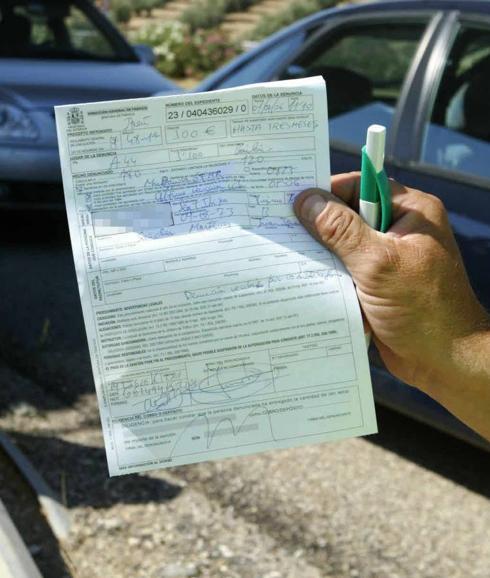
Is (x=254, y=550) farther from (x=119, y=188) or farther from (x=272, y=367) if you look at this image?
(x=119, y=188)

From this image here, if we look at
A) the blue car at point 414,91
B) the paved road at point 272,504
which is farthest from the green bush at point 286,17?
the paved road at point 272,504

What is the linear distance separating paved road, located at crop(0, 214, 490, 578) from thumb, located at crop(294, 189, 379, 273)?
1.62 meters

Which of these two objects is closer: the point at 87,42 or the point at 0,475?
the point at 0,475

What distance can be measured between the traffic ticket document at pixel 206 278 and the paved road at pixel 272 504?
4.84 feet

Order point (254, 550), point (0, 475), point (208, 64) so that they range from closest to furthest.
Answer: point (254, 550)
point (0, 475)
point (208, 64)

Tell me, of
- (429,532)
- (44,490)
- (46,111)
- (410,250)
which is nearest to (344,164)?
(429,532)

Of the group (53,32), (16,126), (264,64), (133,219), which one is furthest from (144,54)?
(133,219)

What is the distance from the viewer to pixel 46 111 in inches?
226

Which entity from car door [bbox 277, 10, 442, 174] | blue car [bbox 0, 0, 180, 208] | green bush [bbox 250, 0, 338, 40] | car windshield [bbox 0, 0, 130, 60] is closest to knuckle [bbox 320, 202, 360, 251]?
car door [bbox 277, 10, 442, 174]

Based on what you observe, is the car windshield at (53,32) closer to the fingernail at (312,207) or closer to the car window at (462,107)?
the car window at (462,107)

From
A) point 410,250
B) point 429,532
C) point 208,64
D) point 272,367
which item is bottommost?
point 208,64

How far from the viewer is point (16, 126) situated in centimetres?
567

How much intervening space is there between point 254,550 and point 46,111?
368 centimetres

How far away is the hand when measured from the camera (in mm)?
1442
